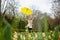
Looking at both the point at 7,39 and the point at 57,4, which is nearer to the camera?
the point at 7,39

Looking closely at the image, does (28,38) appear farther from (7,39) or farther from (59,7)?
(59,7)

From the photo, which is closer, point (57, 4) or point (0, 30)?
point (0, 30)

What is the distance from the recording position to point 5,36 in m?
0.15

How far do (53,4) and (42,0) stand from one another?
25cm

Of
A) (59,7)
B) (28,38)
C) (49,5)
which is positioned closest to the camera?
(28,38)

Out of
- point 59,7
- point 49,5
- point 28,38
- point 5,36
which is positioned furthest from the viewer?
point 49,5

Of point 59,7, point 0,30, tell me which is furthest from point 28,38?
point 59,7

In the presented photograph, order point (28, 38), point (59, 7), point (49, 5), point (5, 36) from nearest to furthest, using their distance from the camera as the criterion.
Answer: point (5, 36) → point (28, 38) → point (59, 7) → point (49, 5)

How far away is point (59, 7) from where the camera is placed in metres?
4.07

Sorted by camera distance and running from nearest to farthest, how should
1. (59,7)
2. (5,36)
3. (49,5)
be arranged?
(5,36), (59,7), (49,5)

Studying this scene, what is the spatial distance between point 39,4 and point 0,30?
4026 mm

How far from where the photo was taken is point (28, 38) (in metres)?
0.27

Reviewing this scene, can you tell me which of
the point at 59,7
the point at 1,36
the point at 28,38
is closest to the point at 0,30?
the point at 1,36

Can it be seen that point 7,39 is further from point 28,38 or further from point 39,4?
point 39,4
